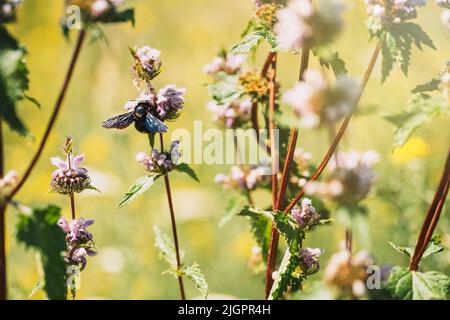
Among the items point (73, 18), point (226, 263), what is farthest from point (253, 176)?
point (226, 263)

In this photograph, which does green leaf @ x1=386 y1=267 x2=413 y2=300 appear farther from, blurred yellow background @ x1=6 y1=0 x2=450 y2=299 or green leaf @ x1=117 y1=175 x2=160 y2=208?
blurred yellow background @ x1=6 y1=0 x2=450 y2=299

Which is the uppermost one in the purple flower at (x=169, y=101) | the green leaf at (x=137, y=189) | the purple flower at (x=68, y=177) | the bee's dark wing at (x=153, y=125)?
the purple flower at (x=169, y=101)

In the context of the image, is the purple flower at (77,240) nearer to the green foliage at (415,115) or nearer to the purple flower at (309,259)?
the purple flower at (309,259)

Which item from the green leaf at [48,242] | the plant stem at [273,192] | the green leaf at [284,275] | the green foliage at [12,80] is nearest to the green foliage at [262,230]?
the plant stem at [273,192]

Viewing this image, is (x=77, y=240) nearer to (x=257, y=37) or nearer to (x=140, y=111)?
(x=140, y=111)

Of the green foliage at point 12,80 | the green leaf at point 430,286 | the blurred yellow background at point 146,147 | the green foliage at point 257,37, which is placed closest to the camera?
the green foliage at point 12,80

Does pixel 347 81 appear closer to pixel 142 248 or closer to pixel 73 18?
pixel 73 18
